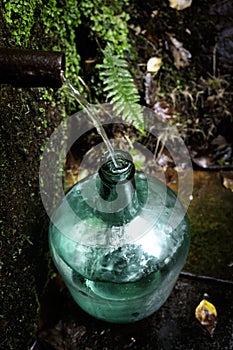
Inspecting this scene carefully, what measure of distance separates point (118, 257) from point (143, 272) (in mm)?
121

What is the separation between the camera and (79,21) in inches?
104

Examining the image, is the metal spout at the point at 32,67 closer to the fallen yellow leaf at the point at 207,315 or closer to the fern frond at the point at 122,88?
the fern frond at the point at 122,88

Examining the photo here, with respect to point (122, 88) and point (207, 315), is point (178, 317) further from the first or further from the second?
point (122, 88)

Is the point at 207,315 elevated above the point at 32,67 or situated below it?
below

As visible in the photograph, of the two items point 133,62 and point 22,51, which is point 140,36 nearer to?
point 133,62

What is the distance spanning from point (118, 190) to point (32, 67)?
1.86ft

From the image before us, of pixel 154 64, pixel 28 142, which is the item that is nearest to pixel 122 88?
pixel 154 64

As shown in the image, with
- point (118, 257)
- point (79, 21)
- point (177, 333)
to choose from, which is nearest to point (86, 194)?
point (118, 257)

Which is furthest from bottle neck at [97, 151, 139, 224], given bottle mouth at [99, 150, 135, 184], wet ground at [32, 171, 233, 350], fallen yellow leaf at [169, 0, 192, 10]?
fallen yellow leaf at [169, 0, 192, 10]

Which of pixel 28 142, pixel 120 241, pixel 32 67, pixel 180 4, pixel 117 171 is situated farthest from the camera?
pixel 180 4

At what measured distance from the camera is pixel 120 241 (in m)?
1.98

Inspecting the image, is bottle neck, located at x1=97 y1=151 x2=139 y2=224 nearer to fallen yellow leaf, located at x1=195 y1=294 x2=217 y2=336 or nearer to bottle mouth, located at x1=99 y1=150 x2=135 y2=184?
bottle mouth, located at x1=99 y1=150 x2=135 y2=184

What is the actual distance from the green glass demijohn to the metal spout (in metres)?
0.47

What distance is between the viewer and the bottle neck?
176 centimetres
